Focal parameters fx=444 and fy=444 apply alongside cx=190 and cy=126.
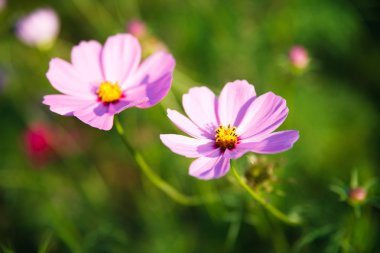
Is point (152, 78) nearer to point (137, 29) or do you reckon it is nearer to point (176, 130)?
point (137, 29)

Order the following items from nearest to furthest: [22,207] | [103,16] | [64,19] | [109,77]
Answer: [109,77] → [22,207] → [103,16] → [64,19]

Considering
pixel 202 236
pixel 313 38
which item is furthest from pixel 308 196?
pixel 313 38

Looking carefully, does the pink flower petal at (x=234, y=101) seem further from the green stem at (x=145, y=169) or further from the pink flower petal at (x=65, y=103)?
the pink flower petal at (x=65, y=103)

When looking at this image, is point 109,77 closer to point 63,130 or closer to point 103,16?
point 63,130

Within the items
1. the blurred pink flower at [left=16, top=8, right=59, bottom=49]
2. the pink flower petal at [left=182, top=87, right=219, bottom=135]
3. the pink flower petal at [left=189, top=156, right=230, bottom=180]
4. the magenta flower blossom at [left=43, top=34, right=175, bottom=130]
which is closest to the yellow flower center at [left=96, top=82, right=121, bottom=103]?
the magenta flower blossom at [left=43, top=34, right=175, bottom=130]

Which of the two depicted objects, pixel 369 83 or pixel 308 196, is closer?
pixel 308 196

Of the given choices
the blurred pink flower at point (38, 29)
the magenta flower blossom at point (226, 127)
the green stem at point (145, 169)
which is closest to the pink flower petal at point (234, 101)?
the magenta flower blossom at point (226, 127)
